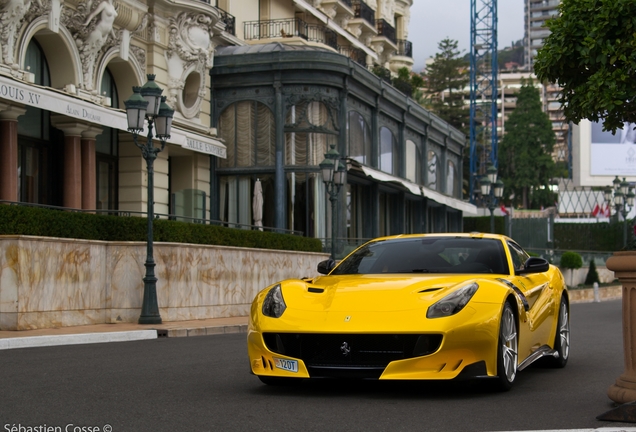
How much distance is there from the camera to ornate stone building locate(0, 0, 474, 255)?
80.6 feet

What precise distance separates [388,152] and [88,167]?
1670cm

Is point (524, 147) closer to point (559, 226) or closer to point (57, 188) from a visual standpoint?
point (559, 226)

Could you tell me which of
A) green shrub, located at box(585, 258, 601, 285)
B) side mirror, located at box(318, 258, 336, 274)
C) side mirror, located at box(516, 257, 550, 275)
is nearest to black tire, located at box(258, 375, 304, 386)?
side mirror, located at box(318, 258, 336, 274)

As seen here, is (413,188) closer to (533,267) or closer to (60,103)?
(60,103)

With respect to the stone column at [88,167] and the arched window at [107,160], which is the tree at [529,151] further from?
the stone column at [88,167]

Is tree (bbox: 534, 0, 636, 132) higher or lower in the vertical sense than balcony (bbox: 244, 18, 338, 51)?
lower

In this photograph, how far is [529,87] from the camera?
377ft

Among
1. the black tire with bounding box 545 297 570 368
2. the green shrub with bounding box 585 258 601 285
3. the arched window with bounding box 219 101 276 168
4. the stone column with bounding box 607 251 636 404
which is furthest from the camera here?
the green shrub with bounding box 585 258 601 285

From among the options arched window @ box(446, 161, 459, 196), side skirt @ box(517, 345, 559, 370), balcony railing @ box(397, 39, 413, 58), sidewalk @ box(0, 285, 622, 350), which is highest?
balcony railing @ box(397, 39, 413, 58)

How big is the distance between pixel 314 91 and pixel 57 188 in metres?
→ 10.2

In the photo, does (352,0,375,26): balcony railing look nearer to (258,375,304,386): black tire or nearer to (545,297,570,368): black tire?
(545,297,570,368): black tire

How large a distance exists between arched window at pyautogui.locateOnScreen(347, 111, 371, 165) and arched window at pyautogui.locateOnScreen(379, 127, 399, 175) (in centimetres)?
185

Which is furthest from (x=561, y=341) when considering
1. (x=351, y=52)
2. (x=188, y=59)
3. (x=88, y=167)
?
(x=351, y=52)

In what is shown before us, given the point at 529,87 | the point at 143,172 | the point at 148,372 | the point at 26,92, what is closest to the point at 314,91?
the point at 143,172
